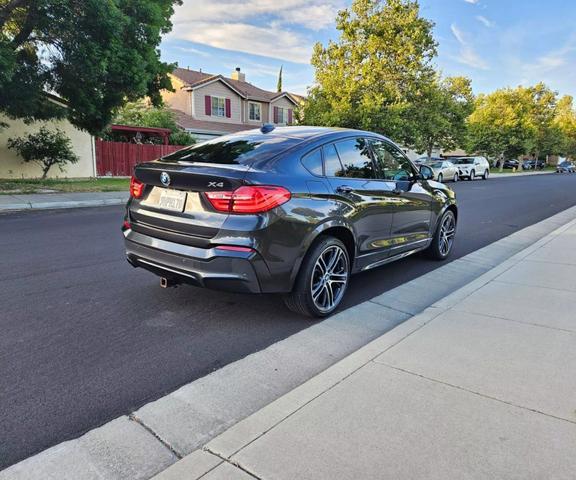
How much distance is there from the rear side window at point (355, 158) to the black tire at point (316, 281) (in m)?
0.78

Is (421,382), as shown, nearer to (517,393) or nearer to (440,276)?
(517,393)

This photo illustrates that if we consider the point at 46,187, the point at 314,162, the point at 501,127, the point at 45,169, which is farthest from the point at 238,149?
the point at 501,127

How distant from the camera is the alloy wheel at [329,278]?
13.1 ft

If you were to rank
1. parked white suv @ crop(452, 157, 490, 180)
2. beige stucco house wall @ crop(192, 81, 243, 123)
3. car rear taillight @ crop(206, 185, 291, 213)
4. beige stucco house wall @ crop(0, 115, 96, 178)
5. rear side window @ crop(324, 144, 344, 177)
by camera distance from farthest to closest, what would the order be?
1. parked white suv @ crop(452, 157, 490, 180)
2. beige stucco house wall @ crop(192, 81, 243, 123)
3. beige stucco house wall @ crop(0, 115, 96, 178)
4. rear side window @ crop(324, 144, 344, 177)
5. car rear taillight @ crop(206, 185, 291, 213)

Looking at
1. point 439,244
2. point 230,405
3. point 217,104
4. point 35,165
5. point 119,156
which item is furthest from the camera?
point 217,104

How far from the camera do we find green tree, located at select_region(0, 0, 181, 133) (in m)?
11.5

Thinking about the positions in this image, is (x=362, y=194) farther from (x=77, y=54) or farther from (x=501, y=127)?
(x=501, y=127)

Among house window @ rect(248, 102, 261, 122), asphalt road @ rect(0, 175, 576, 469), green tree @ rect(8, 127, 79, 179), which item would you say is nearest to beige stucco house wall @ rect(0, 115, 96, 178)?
green tree @ rect(8, 127, 79, 179)

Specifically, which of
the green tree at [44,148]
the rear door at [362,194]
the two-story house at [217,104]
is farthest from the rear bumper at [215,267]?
the two-story house at [217,104]

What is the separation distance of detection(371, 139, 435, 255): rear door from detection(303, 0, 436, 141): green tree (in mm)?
19743

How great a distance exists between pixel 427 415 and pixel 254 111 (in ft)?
107

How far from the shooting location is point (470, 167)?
30.0 metres

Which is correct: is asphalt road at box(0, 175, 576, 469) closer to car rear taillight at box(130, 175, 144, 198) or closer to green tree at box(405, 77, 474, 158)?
car rear taillight at box(130, 175, 144, 198)

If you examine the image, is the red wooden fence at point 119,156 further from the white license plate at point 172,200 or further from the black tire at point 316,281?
the black tire at point 316,281
